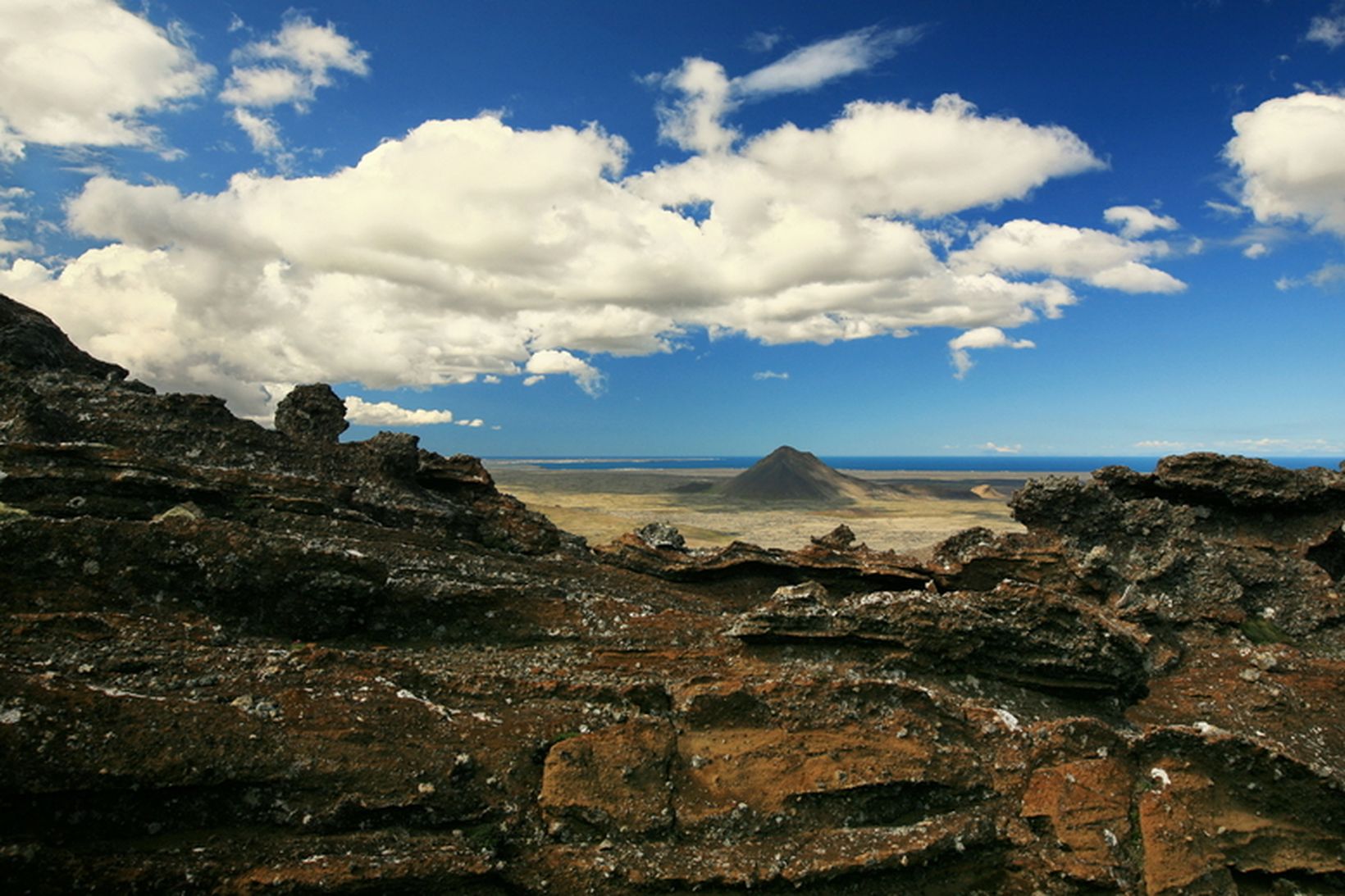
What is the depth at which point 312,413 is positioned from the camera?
26047mm

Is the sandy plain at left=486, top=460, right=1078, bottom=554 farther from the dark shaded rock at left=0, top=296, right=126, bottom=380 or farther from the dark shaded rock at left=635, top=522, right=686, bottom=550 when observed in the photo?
the dark shaded rock at left=0, top=296, right=126, bottom=380

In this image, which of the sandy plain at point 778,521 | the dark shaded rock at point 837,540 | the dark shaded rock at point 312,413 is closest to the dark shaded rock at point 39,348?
the dark shaded rock at point 312,413

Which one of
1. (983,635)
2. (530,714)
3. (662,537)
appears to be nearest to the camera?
(530,714)

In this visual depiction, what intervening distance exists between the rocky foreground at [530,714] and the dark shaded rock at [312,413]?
176 inches

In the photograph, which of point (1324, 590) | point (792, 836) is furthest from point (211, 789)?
point (1324, 590)

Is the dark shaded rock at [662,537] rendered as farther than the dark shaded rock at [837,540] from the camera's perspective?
No

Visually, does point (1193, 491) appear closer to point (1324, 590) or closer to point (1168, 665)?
point (1324, 590)

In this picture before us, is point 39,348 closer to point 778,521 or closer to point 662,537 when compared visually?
point 662,537

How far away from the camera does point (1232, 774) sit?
45.4 ft

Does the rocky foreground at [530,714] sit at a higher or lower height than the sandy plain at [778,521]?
higher

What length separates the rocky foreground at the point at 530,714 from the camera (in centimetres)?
1048

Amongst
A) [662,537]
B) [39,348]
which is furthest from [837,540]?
[39,348]

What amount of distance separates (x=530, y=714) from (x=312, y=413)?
17348 millimetres

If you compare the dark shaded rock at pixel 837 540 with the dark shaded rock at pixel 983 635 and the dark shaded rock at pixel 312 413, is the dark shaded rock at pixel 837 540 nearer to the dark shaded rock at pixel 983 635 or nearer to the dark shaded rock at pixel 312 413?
the dark shaded rock at pixel 983 635
